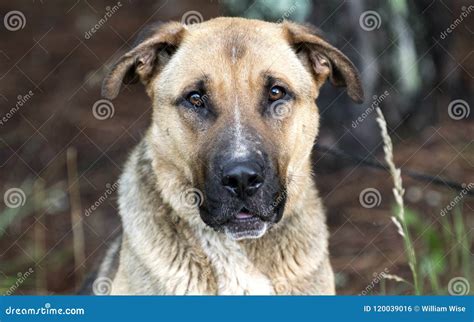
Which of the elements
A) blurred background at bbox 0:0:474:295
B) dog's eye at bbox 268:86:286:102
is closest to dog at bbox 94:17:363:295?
dog's eye at bbox 268:86:286:102

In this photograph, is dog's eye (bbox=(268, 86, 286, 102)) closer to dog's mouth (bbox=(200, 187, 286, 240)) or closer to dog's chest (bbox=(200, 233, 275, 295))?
dog's mouth (bbox=(200, 187, 286, 240))

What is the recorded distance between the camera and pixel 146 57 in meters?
4.66

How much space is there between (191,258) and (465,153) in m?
2.99

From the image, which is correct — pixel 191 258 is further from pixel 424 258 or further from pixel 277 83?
pixel 424 258

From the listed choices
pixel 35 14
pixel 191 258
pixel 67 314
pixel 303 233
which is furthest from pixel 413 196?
pixel 35 14

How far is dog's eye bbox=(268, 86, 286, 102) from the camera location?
4.51 meters

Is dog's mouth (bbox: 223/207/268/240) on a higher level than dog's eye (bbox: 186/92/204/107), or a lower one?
lower

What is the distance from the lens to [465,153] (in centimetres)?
675

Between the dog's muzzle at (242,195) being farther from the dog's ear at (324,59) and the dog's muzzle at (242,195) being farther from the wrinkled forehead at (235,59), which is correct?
the dog's ear at (324,59)

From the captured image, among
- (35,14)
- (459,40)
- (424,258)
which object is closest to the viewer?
(424,258)

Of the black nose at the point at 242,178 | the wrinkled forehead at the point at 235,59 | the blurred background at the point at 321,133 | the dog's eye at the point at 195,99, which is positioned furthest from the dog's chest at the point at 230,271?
the blurred background at the point at 321,133

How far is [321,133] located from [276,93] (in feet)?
7.62

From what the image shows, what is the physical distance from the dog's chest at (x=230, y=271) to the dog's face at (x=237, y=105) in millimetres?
217

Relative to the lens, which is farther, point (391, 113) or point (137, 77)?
point (391, 113)
